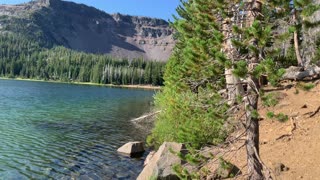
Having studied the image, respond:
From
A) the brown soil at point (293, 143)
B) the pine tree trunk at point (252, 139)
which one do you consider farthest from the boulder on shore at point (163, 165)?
the pine tree trunk at point (252, 139)

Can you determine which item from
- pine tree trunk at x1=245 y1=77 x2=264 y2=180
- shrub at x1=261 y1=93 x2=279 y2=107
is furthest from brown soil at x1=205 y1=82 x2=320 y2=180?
shrub at x1=261 y1=93 x2=279 y2=107

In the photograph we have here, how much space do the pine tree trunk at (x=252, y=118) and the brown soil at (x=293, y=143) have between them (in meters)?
0.87

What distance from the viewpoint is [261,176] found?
1079 cm

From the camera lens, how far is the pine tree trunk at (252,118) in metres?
10.5

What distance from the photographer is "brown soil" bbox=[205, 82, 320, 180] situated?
13438 millimetres

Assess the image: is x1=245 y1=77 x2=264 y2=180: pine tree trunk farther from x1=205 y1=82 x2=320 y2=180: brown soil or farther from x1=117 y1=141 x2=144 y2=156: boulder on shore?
x1=117 y1=141 x2=144 y2=156: boulder on shore

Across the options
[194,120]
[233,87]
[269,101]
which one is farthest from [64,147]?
[269,101]

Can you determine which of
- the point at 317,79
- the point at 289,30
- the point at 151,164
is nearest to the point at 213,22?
the point at 289,30

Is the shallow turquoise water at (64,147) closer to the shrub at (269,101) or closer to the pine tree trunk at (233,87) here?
the pine tree trunk at (233,87)

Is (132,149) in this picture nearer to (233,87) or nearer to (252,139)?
(233,87)

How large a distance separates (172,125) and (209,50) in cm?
1405

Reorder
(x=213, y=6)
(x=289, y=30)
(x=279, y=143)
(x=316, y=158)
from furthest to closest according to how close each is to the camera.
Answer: (x=279, y=143) → (x=316, y=158) → (x=213, y=6) → (x=289, y=30)

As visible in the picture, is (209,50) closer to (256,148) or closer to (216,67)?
(216,67)

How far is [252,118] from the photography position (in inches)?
421
